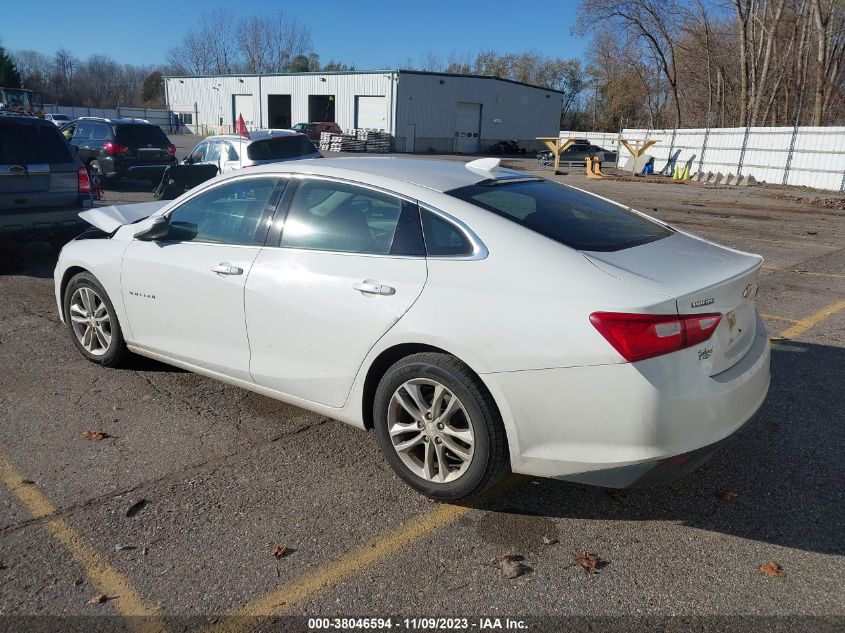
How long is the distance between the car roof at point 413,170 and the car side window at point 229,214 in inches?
6.2

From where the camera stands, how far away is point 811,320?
6.70 m

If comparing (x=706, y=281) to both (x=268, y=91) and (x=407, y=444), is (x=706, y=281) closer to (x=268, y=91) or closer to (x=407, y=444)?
(x=407, y=444)

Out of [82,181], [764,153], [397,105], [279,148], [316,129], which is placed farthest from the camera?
[397,105]

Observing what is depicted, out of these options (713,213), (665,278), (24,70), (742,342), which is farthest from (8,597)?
(24,70)

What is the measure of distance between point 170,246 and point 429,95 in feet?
167

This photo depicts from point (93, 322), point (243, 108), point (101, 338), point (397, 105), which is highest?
point (397, 105)

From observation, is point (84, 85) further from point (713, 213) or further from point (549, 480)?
point (549, 480)

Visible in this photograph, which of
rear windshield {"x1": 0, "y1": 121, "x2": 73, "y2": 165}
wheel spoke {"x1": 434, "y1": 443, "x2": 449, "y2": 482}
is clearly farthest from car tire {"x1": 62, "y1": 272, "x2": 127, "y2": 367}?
rear windshield {"x1": 0, "y1": 121, "x2": 73, "y2": 165}

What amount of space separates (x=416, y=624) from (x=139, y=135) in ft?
57.8

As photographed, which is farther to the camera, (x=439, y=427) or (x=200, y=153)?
(x=200, y=153)

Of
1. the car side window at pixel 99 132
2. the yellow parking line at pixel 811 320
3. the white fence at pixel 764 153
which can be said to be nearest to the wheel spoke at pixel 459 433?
the yellow parking line at pixel 811 320

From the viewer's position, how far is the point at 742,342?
3.21m

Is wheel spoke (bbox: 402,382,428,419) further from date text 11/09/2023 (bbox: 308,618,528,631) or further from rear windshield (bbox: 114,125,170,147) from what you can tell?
rear windshield (bbox: 114,125,170,147)

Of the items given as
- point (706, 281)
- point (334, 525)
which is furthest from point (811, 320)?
point (334, 525)
